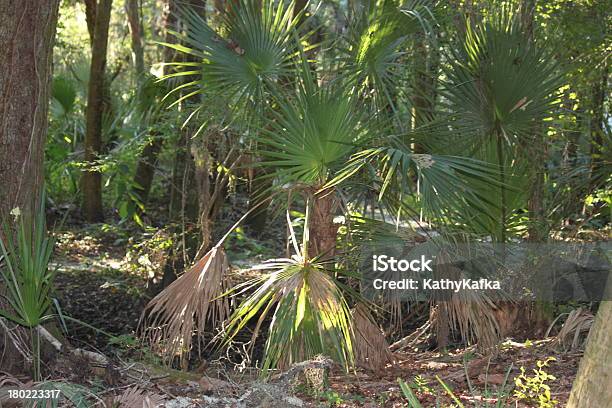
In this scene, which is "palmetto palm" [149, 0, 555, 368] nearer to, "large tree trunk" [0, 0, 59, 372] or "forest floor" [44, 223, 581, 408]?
"forest floor" [44, 223, 581, 408]

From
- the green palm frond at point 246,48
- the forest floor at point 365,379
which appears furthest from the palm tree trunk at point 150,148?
the forest floor at point 365,379

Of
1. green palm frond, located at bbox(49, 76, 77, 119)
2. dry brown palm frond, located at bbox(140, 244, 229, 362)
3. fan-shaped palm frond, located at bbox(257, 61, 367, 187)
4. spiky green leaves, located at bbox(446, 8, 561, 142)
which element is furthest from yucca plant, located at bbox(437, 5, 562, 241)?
green palm frond, located at bbox(49, 76, 77, 119)

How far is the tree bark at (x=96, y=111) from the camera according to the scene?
34.1 ft

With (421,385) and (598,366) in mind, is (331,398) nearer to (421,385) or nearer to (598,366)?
(421,385)

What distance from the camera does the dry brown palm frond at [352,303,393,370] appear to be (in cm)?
520

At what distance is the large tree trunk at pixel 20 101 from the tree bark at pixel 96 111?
199 inches

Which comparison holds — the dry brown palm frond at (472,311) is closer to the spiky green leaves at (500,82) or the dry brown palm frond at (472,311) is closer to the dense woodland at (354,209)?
the dense woodland at (354,209)

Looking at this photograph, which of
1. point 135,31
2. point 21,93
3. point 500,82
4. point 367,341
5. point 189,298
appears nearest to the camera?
point 21,93

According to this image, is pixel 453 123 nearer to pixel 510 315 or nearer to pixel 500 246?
pixel 500 246

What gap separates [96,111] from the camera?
11.0 metres

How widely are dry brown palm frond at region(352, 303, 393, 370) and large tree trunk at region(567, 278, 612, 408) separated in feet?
6.81

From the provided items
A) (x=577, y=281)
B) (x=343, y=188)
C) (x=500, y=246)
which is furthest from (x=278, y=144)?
(x=577, y=281)

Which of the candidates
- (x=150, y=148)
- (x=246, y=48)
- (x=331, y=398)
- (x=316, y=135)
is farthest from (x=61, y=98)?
(x=331, y=398)

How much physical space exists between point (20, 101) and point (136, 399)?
6.71 ft
